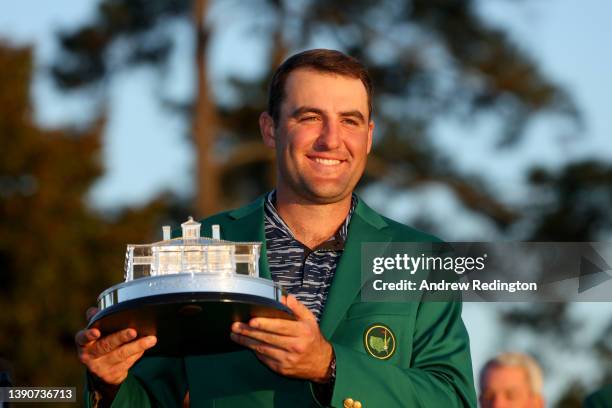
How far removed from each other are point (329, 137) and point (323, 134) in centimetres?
6

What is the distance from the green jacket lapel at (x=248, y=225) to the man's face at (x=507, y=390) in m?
2.28

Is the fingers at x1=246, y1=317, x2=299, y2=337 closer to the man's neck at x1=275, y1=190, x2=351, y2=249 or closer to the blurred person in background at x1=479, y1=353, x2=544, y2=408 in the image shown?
the man's neck at x1=275, y1=190, x2=351, y2=249

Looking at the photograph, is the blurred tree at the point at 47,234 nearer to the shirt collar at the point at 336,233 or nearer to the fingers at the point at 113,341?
the shirt collar at the point at 336,233

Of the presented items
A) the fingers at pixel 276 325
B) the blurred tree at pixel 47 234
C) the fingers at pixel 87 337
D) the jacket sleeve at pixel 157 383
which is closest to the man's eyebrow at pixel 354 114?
the jacket sleeve at pixel 157 383

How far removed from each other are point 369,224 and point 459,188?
23.5 m

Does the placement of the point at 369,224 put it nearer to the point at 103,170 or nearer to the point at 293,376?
the point at 293,376

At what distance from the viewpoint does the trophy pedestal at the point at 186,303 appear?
16.6ft

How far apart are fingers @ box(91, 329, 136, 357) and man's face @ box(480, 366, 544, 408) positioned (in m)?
3.25

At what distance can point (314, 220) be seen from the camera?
622cm

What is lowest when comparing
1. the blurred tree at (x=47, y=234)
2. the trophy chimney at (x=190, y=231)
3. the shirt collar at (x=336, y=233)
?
the trophy chimney at (x=190, y=231)

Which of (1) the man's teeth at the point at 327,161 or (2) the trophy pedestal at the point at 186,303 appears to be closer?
(2) the trophy pedestal at the point at 186,303

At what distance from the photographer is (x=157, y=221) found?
28312 mm

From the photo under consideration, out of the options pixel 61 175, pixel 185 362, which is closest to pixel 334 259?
pixel 185 362

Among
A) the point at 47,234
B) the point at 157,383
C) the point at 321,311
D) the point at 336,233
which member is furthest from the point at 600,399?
the point at 47,234
